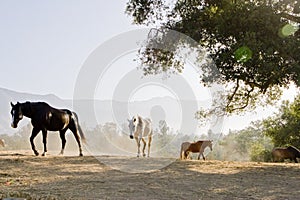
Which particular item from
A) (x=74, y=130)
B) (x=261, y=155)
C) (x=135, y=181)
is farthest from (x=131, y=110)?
(x=261, y=155)

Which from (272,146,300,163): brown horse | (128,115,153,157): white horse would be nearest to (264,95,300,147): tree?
(272,146,300,163): brown horse

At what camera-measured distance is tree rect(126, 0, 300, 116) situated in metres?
11.5

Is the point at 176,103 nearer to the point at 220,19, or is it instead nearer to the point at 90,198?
the point at 220,19

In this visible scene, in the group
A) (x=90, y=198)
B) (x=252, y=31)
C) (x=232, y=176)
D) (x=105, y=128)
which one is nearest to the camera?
(x=90, y=198)

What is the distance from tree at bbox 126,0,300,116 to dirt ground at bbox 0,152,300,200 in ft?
10.00

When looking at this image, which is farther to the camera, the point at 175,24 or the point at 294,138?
the point at 294,138

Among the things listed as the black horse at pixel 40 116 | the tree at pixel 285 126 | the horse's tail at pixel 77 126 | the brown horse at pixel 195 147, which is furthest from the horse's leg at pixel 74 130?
the tree at pixel 285 126

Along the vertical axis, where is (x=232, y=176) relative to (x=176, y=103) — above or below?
below

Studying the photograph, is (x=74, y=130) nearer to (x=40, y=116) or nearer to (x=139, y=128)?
(x=40, y=116)

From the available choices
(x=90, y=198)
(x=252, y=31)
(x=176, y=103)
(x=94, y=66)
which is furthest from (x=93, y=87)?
(x=90, y=198)

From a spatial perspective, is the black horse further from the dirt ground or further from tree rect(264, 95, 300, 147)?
tree rect(264, 95, 300, 147)

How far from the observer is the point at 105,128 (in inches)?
782

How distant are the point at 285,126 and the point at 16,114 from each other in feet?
79.9

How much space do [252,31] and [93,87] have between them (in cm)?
578
